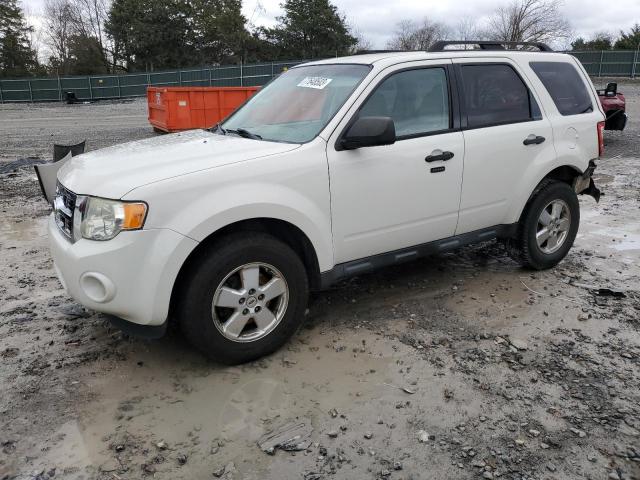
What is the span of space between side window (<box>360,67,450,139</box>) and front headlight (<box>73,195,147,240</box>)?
1.67m

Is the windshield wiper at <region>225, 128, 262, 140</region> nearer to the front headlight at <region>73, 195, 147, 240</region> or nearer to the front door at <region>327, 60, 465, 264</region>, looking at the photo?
the front door at <region>327, 60, 465, 264</region>

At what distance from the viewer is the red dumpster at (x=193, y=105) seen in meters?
14.5

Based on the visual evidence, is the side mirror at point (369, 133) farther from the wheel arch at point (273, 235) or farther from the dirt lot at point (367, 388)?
the dirt lot at point (367, 388)

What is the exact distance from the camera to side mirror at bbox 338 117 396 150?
3.42m

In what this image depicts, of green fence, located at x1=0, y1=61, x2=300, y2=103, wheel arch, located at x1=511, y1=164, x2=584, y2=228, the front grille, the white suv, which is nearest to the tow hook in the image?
wheel arch, located at x1=511, y1=164, x2=584, y2=228

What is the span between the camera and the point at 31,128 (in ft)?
62.0

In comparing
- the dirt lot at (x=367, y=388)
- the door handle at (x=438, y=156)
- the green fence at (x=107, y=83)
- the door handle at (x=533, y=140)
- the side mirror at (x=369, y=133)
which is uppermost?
the green fence at (x=107, y=83)

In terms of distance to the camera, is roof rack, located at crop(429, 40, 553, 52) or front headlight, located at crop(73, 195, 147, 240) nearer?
front headlight, located at crop(73, 195, 147, 240)

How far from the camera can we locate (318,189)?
3.50 metres

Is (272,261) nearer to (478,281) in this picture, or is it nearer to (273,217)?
(273,217)

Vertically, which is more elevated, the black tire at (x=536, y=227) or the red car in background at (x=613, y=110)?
the red car in background at (x=613, y=110)

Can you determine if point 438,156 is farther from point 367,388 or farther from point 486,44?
point 367,388

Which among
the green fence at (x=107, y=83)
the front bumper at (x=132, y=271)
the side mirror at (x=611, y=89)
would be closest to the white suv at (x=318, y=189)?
the front bumper at (x=132, y=271)

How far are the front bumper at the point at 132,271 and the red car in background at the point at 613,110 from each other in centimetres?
997
